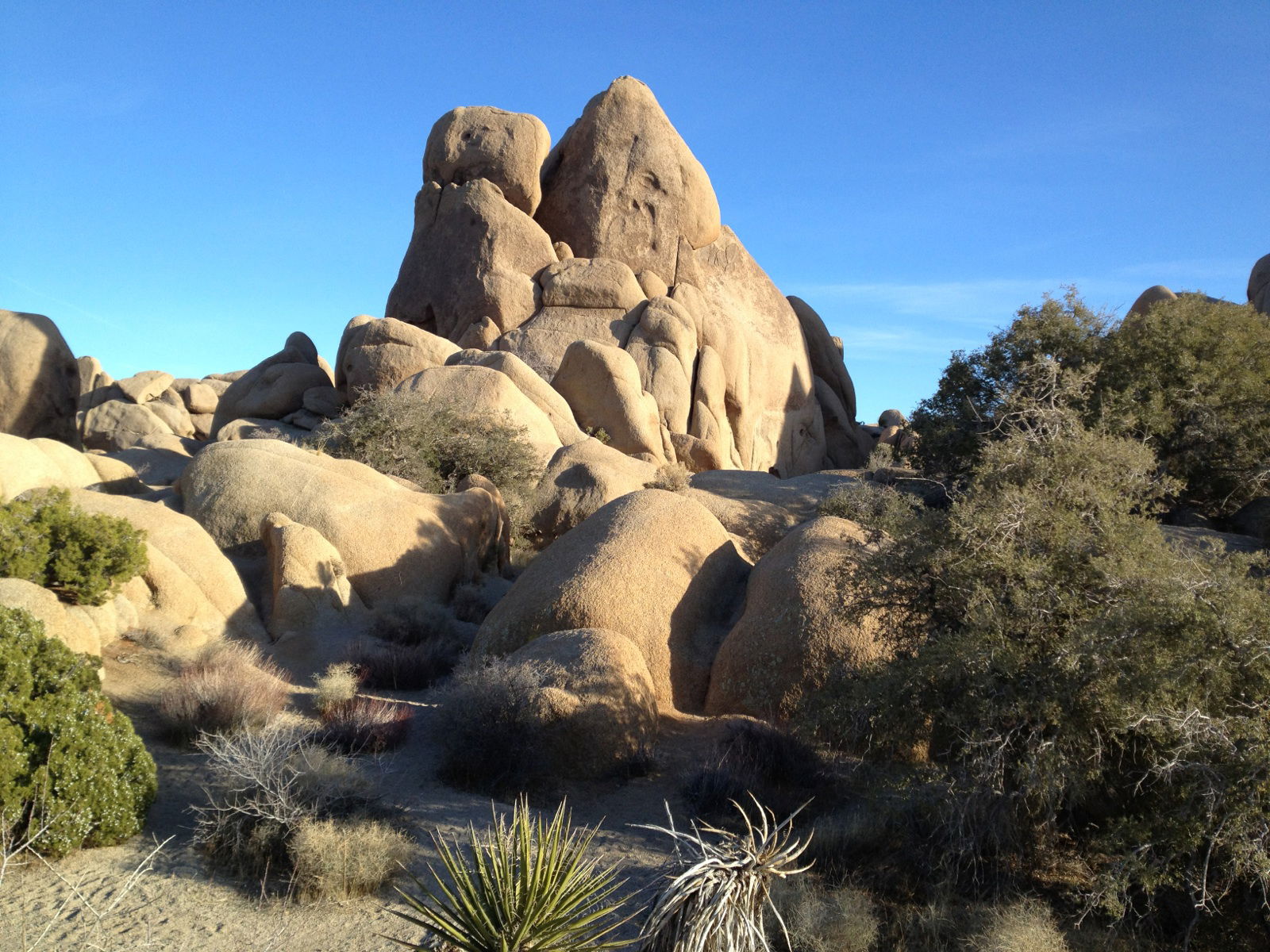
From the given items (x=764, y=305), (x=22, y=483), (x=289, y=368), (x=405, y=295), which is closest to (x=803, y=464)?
(x=764, y=305)

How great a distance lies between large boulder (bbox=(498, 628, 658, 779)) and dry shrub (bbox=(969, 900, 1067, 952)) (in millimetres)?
3552

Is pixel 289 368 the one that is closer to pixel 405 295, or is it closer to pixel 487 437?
pixel 405 295

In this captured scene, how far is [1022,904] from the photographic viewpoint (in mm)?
6137

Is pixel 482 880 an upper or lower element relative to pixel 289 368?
lower

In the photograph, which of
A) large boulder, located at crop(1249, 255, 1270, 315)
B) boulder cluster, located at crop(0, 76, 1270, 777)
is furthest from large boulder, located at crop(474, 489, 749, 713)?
large boulder, located at crop(1249, 255, 1270, 315)

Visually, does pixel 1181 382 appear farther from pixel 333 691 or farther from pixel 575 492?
pixel 333 691

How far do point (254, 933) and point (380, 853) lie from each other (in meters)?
0.90

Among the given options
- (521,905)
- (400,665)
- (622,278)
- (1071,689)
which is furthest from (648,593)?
(622,278)

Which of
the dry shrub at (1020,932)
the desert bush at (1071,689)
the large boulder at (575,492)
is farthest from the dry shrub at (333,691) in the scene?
the large boulder at (575,492)

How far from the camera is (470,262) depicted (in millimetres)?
33656

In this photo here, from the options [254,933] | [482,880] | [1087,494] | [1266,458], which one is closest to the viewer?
[482,880]

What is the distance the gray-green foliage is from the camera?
16.6 metres

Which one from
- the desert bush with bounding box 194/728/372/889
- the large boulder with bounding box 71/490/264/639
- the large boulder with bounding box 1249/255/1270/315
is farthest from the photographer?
the large boulder with bounding box 1249/255/1270/315

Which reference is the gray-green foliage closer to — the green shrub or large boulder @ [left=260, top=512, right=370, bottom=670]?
large boulder @ [left=260, top=512, right=370, bottom=670]
